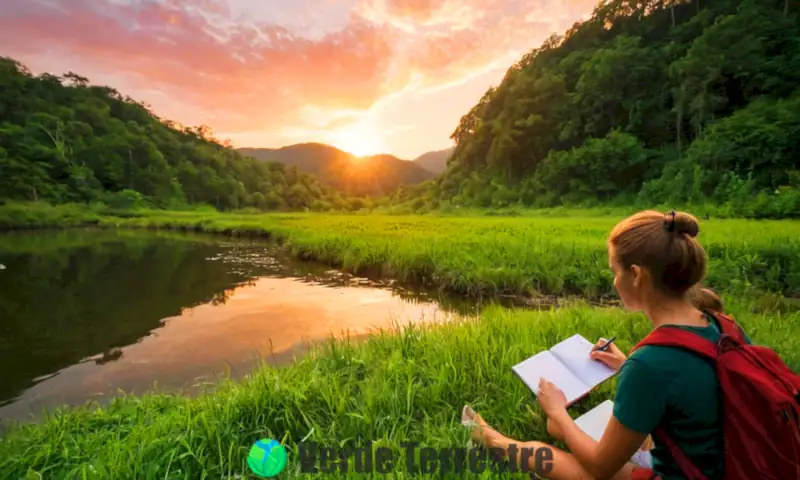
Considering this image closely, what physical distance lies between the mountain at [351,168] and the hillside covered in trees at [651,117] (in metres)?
64.0

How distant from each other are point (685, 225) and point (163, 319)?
24.6 ft

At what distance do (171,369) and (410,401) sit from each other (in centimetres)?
347

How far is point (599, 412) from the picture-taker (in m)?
2.55

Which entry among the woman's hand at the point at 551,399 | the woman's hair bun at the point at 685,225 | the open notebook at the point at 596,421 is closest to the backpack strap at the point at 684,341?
the woman's hair bun at the point at 685,225

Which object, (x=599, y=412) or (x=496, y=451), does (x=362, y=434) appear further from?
(x=599, y=412)

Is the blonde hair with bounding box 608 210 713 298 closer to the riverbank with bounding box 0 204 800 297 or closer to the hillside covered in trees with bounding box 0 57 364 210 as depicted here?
the riverbank with bounding box 0 204 800 297

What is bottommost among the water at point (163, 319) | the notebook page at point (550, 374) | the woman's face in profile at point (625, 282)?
the water at point (163, 319)

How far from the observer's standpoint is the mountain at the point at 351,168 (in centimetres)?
12975

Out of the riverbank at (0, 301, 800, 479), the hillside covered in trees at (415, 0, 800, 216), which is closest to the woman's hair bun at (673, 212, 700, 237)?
the riverbank at (0, 301, 800, 479)

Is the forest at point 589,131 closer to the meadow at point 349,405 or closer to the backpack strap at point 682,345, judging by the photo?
the meadow at point 349,405

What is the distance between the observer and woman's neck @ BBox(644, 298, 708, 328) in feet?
5.07

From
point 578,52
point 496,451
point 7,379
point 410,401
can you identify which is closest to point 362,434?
point 410,401

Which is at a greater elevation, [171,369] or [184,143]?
[184,143]

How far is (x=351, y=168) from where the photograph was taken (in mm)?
141000
